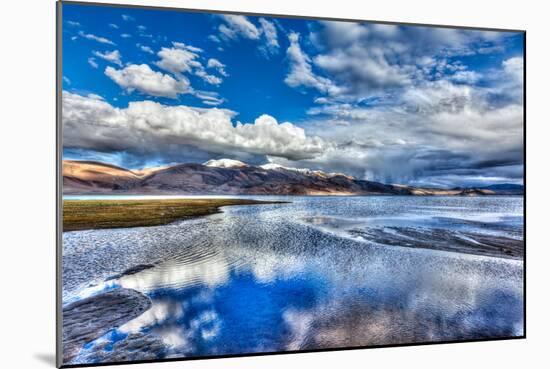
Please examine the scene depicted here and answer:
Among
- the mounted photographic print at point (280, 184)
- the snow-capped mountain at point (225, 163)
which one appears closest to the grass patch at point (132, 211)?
the mounted photographic print at point (280, 184)

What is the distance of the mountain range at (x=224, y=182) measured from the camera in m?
3.11

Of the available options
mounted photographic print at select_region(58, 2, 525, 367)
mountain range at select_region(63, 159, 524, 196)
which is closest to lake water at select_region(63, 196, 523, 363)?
mounted photographic print at select_region(58, 2, 525, 367)

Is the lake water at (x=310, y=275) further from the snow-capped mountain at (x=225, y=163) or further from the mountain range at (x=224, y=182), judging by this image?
the snow-capped mountain at (x=225, y=163)

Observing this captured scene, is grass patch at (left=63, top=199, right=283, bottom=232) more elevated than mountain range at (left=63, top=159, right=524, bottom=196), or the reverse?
mountain range at (left=63, top=159, right=524, bottom=196)

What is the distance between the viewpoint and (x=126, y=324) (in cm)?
315


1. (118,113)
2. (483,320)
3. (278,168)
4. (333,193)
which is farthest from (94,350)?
(483,320)

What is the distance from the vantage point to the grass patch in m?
3.03

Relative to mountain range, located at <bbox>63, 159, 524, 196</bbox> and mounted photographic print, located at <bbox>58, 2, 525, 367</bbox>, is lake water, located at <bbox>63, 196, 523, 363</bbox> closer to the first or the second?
mounted photographic print, located at <bbox>58, 2, 525, 367</bbox>

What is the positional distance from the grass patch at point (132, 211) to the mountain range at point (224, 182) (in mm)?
99

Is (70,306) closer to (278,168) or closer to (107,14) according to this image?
(278,168)

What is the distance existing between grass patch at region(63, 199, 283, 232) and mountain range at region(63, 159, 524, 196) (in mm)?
99

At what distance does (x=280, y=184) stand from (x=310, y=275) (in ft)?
3.35

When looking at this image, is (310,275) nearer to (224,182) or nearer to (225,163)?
(224,182)

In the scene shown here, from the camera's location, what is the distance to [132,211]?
3357 mm
